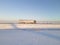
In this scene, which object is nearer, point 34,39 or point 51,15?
point 34,39

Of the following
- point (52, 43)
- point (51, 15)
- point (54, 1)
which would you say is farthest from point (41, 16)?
point (52, 43)

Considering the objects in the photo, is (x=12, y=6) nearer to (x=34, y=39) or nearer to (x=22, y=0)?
(x=22, y=0)

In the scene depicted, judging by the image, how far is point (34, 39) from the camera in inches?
79.0

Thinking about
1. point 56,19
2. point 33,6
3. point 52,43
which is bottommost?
point 52,43

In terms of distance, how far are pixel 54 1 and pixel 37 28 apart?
1.91 ft


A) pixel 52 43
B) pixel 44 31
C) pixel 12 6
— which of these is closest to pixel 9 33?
pixel 12 6

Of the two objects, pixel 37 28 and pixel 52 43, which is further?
pixel 37 28

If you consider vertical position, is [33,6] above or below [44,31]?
above

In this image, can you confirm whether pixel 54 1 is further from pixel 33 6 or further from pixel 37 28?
pixel 37 28

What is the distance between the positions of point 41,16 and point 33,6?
242 mm

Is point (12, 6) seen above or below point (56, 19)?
above

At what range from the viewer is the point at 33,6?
2.11 m

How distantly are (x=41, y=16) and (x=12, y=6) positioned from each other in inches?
22.3

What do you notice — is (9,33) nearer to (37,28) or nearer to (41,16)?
(37,28)
